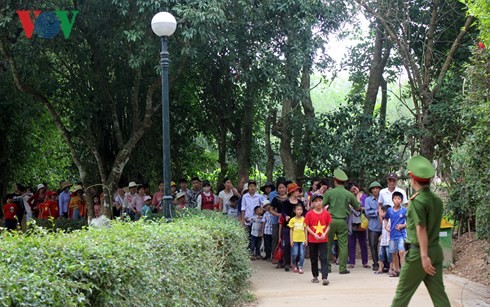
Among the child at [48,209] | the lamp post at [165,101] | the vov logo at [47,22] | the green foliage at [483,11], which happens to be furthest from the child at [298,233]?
the child at [48,209]

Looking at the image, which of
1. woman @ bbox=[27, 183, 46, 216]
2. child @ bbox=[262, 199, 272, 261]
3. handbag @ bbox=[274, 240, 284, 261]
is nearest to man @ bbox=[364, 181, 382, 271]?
handbag @ bbox=[274, 240, 284, 261]

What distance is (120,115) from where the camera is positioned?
22484 millimetres

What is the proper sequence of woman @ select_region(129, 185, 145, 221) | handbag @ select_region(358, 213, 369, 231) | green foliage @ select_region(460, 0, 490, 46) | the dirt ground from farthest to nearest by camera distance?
woman @ select_region(129, 185, 145, 221), handbag @ select_region(358, 213, 369, 231), the dirt ground, green foliage @ select_region(460, 0, 490, 46)

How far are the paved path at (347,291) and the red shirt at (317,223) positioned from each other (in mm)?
800

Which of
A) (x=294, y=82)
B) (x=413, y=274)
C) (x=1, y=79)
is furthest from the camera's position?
(x=1, y=79)

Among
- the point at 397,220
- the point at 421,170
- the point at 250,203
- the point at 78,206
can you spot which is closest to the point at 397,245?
the point at 397,220

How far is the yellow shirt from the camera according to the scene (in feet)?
44.0

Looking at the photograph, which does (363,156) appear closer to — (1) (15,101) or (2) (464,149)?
(2) (464,149)

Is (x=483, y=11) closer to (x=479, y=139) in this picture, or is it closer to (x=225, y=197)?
(x=479, y=139)

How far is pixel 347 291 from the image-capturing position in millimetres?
11086

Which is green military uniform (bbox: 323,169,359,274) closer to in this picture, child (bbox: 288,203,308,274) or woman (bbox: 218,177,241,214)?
child (bbox: 288,203,308,274)

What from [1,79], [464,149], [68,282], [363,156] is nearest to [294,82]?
[363,156]

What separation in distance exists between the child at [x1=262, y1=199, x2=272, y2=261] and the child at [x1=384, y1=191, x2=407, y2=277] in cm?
312

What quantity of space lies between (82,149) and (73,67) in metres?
4.83
